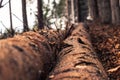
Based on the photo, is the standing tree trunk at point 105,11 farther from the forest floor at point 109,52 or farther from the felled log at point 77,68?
the felled log at point 77,68

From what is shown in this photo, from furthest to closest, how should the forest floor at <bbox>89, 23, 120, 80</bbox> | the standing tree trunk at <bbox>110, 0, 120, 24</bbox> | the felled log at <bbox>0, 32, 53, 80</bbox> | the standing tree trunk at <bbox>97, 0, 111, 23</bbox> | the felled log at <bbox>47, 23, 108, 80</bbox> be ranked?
the standing tree trunk at <bbox>97, 0, 111, 23</bbox> < the standing tree trunk at <bbox>110, 0, 120, 24</bbox> < the forest floor at <bbox>89, 23, 120, 80</bbox> < the felled log at <bbox>47, 23, 108, 80</bbox> < the felled log at <bbox>0, 32, 53, 80</bbox>

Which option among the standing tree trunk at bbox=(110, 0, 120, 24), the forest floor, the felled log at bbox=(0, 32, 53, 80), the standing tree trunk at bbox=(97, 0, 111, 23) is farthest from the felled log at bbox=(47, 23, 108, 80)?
the standing tree trunk at bbox=(97, 0, 111, 23)

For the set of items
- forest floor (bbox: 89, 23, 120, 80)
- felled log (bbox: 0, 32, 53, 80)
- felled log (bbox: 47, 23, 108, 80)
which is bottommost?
forest floor (bbox: 89, 23, 120, 80)

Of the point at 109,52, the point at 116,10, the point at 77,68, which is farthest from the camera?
the point at 116,10

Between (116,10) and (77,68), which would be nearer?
(77,68)

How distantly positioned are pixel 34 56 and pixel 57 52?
1699 mm

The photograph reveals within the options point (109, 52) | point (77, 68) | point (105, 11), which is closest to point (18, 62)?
point (77, 68)

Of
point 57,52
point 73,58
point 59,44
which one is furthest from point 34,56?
point 59,44

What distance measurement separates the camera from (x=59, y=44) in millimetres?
5195

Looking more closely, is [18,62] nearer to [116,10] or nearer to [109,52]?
[109,52]

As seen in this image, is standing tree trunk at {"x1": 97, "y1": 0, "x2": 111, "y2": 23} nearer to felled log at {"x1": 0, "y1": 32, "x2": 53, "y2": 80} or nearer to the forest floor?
the forest floor

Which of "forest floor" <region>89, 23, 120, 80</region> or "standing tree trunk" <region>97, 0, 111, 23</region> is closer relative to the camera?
"forest floor" <region>89, 23, 120, 80</region>

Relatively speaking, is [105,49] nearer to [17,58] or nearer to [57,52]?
[57,52]

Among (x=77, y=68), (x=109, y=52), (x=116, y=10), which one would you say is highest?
(x=116, y=10)
